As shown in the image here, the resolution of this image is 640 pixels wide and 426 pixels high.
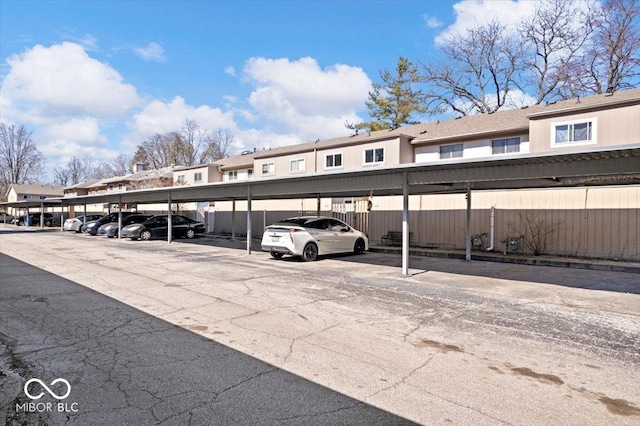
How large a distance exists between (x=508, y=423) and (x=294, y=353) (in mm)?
2342

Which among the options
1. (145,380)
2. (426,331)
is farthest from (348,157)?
(145,380)

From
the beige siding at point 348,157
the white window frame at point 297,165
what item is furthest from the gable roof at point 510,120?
the white window frame at point 297,165

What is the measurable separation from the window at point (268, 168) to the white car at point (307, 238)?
1404 centimetres

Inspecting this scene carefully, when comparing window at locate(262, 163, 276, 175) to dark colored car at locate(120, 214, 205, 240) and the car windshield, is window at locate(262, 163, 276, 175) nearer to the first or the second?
dark colored car at locate(120, 214, 205, 240)

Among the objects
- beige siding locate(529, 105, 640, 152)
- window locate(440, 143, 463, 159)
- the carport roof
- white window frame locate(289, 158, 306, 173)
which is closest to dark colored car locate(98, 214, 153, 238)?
white window frame locate(289, 158, 306, 173)

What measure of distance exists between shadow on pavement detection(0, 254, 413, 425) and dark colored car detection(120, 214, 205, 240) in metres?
17.7

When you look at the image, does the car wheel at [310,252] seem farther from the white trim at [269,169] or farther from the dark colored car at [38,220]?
the dark colored car at [38,220]

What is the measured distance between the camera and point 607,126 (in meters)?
15.1

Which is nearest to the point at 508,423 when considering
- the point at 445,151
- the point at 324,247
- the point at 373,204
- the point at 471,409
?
the point at 471,409

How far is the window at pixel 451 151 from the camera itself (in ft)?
63.5

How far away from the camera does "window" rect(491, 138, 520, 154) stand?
1781 cm

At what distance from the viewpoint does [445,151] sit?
65.5ft

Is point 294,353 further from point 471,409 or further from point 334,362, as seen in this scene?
point 471,409
